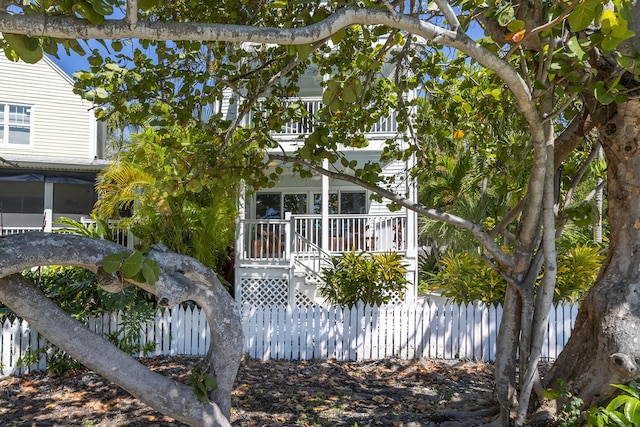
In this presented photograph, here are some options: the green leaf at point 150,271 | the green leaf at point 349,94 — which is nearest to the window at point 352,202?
the green leaf at point 349,94

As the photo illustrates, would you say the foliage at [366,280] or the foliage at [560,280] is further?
the foliage at [366,280]

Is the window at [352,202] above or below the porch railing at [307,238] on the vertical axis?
above

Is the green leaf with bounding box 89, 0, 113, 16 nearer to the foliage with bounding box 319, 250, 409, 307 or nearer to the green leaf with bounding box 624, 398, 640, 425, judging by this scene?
the green leaf with bounding box 624, 398, 640, 425

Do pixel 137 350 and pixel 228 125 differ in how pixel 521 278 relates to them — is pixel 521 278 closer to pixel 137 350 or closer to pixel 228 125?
pixel 228 125

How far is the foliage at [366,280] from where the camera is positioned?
9.26 meters

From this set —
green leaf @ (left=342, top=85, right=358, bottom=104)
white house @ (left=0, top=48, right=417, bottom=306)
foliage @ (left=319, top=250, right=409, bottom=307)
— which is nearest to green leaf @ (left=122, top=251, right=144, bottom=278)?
green leaf @ (left=342, top=85, right=358, bottom=104)

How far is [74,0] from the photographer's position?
2.39 m

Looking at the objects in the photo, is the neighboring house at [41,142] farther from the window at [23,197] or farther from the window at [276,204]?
the window at [276,204]

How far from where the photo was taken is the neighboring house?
16062 millimetres

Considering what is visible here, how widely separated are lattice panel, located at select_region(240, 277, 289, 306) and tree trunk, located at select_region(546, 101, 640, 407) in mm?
8353

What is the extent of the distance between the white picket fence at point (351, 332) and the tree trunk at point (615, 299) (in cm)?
421

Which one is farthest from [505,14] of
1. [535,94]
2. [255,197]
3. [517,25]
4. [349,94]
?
[255,197]

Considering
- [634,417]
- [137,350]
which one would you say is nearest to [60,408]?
[137,350]

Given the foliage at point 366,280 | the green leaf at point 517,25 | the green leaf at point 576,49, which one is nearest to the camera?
the green leaf at point 576,49
